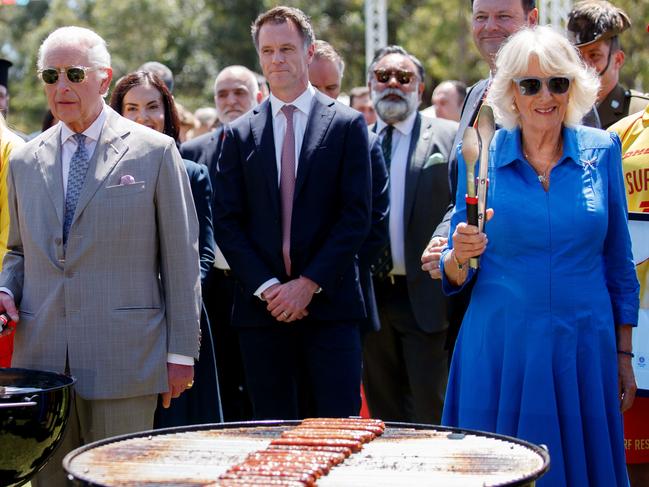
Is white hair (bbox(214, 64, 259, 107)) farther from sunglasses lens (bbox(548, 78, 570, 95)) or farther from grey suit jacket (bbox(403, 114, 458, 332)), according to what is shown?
sunglasses lens (bbox(548, 78, 570, 95))

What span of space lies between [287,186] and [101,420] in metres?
1.74

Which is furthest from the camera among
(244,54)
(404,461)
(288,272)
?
(244,54)

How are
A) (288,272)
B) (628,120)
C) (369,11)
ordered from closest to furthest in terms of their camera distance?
(628,120), (288,272), (369,11)

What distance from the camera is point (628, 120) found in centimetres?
548

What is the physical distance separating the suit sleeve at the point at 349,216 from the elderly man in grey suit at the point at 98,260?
1016mm

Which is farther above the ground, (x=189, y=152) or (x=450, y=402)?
(x=189, y=152)

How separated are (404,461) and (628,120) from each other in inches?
107

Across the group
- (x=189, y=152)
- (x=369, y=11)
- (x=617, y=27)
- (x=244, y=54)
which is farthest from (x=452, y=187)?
(x=244, y=54)

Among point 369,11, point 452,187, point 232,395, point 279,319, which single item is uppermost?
point 369,11

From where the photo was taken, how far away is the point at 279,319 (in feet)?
18.7

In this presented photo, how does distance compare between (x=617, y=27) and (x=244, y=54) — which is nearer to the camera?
(x=617, y=27)

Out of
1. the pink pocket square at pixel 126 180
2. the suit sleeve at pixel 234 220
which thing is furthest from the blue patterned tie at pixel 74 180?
the suit sleeve at pixel 234 220

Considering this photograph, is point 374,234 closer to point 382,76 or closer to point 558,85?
point 382,76

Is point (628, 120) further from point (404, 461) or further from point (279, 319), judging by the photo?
point (404, 461)
